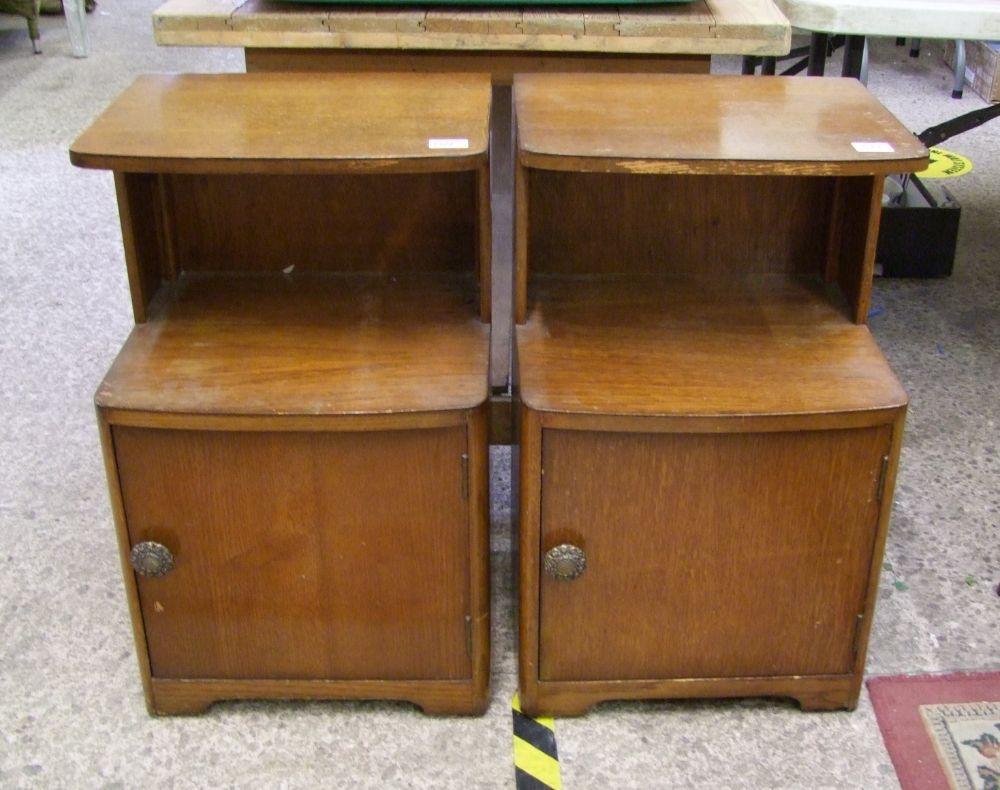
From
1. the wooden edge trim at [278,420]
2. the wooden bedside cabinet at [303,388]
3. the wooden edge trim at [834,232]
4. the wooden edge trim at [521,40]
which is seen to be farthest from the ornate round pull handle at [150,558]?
the wooden edge trim at [834,232]

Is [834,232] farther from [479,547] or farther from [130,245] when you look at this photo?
[130,245]

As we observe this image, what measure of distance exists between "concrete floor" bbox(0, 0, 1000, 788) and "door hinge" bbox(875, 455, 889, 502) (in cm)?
34

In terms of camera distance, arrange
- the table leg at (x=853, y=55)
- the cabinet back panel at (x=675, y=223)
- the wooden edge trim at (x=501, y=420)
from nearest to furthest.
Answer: the cabinet back panel at (x=675, y=223), the wooden edge trim at (x=501, y=420), the table leg at (x=853, y=55)

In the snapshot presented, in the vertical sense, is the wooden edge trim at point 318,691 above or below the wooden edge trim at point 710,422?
below

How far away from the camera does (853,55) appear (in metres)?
2.28

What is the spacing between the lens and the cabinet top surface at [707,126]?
125 centimetres

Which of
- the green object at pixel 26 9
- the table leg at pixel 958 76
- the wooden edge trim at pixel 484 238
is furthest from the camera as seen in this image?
the green object at pixel 26 9

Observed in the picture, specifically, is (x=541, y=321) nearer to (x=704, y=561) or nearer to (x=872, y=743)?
(x=704, y=561)

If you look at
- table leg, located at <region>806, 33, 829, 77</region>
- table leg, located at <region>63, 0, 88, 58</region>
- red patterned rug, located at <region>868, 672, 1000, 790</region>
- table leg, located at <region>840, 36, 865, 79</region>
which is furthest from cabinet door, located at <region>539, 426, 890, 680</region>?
table leg, located at <region>63, 0, 88, 58</region>

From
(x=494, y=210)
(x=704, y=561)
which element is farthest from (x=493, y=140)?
(x=704, y=561)

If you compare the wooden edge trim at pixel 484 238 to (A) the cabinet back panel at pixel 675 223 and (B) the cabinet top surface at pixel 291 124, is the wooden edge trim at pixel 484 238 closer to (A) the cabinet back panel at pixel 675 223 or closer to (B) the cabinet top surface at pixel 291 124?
(B) the cabinet top surface at pixel 291 124

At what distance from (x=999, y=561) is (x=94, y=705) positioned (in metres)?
1.36

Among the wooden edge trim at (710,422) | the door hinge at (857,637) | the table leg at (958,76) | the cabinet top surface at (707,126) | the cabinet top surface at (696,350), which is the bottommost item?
the door hinge at (857,637)

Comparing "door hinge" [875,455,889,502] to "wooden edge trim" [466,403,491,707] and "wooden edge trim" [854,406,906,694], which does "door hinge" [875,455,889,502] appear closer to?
"wooden edge trim" [854,406,906,694]
